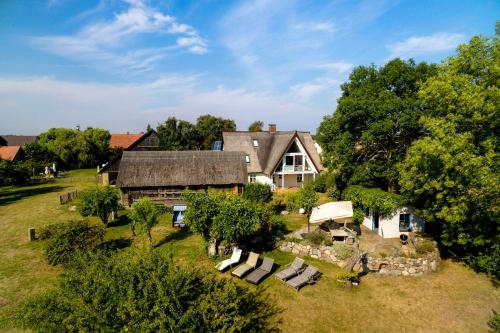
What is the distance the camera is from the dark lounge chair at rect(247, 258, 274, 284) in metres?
14.9

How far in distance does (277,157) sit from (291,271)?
20956 millimetres

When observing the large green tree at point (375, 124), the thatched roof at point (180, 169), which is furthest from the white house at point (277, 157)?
the large green tree at point (375, 124)

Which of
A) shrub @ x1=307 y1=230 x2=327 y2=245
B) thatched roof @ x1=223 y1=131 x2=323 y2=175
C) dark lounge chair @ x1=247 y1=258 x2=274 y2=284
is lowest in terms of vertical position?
dark lounge chair @ x1=247 y1=258 x2=274 y2=284

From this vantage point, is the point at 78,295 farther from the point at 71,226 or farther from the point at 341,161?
the point at 341,161

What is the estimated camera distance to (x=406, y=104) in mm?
19953

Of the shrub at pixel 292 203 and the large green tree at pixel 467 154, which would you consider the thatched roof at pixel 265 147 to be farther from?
the large green tree at pixel 467 154

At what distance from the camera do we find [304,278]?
14.8 meters

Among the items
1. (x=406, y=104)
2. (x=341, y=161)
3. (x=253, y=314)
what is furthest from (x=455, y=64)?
(x=253, y=314)

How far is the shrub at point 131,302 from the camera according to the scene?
26.8 ft

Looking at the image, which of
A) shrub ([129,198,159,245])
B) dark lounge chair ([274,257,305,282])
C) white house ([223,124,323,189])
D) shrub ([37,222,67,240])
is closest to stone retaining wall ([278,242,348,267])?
dark lounge chair ([274,257,305,282])

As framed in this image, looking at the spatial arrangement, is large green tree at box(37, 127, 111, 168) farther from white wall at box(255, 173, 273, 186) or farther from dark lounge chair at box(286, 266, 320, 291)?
dark lounge chair at box(286, 266, 320, 291)

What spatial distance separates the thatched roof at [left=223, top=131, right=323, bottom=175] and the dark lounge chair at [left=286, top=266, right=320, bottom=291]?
20224mm

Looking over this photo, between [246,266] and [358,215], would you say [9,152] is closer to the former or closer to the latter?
[246,266]

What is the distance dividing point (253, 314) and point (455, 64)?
17.9 metres
